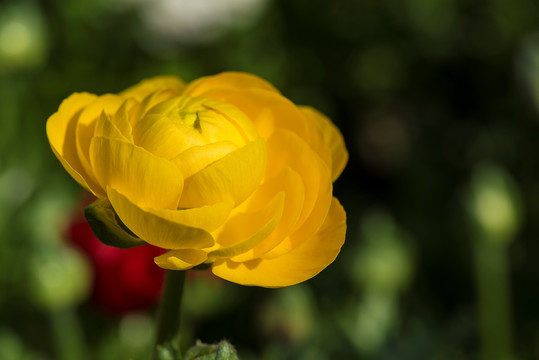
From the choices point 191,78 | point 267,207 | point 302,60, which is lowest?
point 302,60

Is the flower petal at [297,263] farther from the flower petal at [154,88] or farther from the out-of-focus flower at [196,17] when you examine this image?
the out-of-focus flower at [196,17]

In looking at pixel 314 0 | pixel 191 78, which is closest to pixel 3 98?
pixel 191 78

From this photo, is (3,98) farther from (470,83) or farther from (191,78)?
(470,83)

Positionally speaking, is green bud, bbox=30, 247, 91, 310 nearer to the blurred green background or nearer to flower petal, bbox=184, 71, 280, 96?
the blurred green background

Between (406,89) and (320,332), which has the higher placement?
(320,332)

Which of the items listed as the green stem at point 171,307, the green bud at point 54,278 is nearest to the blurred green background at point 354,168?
the green bud at point 54,278

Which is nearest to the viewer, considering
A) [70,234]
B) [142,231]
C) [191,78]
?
[142,231]

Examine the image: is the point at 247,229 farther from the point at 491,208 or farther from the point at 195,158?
the point at 491,208
